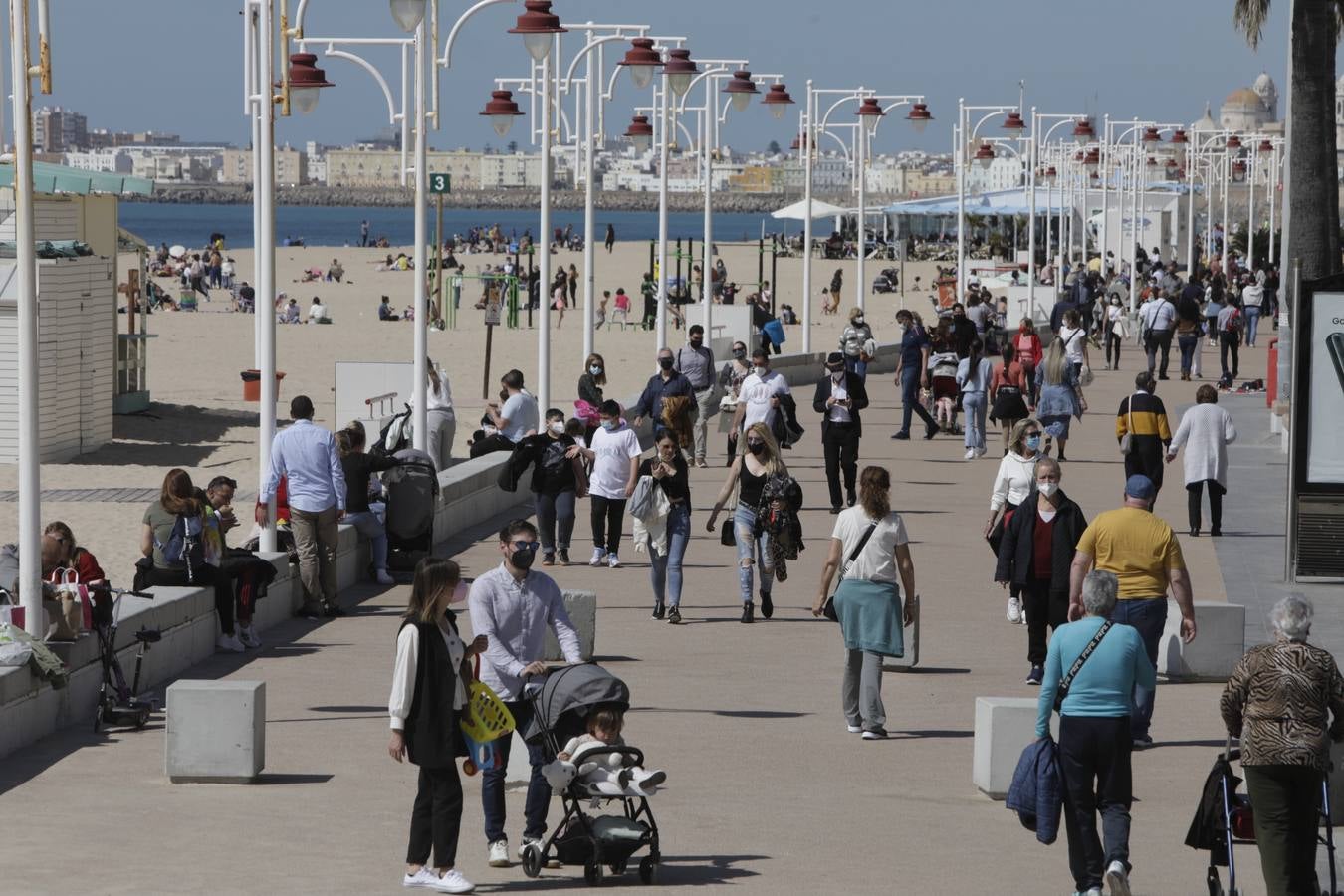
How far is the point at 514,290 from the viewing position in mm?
50719

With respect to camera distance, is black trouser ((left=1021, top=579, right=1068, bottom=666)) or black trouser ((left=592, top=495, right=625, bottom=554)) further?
black trouser ((left=592, top=495, right=625, bottom=554))

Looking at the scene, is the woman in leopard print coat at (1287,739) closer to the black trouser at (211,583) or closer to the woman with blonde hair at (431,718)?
the woman with blonde hair at (431,718)

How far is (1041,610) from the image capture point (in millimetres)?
12953

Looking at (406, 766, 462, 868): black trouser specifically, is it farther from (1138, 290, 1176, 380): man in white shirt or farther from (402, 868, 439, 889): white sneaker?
(1138, 290, 1176, 380): man in white shirt

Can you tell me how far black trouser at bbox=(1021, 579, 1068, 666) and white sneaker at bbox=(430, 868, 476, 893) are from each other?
16.7 ft

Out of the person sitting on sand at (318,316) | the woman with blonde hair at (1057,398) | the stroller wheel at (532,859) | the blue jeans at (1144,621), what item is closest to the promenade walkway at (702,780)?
the stroller wheel at (532,859)

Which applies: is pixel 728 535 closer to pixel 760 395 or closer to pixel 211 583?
pixel 211 583

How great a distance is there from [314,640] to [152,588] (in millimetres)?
1390

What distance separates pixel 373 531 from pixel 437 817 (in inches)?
332

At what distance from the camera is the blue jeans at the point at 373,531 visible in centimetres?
1684

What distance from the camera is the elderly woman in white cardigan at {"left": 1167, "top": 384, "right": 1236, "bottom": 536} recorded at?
739 inches

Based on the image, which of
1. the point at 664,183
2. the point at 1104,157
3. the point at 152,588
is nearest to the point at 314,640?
the point at 152,588

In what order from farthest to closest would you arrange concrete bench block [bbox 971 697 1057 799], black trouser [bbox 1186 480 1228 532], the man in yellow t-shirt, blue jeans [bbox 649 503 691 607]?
1. black trouser [bbox 1186 480 1228 532]
2. blue jeans [bbox 649 503 691 607]
3. the man in yellow t-shirt
4. concrete bench block [bbox 971 697 1057 799]

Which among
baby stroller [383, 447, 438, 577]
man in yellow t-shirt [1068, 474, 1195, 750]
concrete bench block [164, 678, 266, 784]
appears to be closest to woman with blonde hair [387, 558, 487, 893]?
concrete bench block [164, 678, 266, 784]
